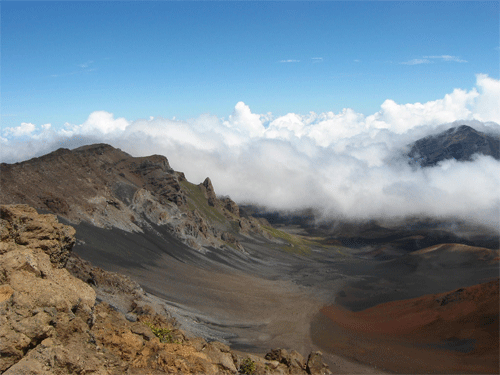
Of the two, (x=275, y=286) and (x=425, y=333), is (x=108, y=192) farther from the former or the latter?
(x=425, y=333)

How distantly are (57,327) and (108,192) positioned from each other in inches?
3786

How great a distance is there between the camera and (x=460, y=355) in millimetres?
48156

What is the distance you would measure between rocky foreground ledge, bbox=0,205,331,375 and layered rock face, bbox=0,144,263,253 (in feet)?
224

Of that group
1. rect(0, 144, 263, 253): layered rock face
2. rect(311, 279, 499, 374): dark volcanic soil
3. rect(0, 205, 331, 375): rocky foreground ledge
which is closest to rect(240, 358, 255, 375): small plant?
rect(0, 205, 331, 375): rocky foreground ledge

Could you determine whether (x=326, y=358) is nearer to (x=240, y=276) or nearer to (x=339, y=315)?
(x=339, y=315)

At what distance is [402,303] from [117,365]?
82.0 metres

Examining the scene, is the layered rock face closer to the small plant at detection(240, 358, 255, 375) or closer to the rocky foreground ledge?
the rocky foreground ledge

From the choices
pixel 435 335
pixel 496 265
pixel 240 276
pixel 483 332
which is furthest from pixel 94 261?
pixel 496 265

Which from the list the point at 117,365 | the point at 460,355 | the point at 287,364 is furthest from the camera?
the point at 460,355

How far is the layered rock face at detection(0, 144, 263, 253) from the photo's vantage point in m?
80.2

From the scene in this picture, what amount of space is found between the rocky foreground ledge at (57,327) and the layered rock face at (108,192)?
68.4 meters

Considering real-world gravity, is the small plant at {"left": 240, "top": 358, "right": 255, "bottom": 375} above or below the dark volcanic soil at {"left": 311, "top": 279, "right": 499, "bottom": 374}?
above

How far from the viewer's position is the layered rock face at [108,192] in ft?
263

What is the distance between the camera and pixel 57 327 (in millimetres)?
11984
